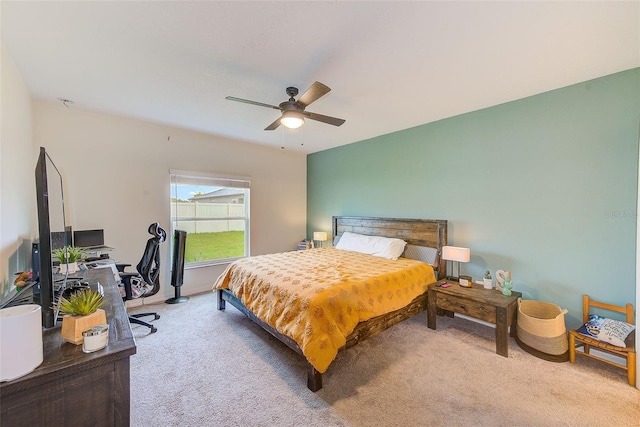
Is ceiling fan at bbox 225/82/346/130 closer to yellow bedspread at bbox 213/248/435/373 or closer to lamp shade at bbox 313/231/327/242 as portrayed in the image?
yellow bedspread at bbox 213/248/435/373

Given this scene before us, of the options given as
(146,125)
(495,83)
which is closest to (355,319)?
(495,83)

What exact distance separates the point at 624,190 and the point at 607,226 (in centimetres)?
35

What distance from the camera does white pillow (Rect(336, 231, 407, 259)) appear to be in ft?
12.0

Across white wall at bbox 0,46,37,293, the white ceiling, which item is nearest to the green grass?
white wall at bbox 0,46,37,293

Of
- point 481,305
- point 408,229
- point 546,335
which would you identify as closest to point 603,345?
point 546,335

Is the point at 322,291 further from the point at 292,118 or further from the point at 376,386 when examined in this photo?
the point at 292,118

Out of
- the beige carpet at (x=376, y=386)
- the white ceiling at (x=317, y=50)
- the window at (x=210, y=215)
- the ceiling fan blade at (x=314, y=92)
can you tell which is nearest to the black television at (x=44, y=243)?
the beige carpet at (x=376, y=386)

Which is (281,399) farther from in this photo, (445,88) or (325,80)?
(445,88)

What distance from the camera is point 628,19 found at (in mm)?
1677

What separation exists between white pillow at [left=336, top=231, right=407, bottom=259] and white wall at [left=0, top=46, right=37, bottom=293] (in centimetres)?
372

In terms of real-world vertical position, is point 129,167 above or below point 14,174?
above

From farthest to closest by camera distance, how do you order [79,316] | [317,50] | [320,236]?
[320,236] < [317,50] < [79,316]

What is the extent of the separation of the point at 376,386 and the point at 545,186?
2679mm

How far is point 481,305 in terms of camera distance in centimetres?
258
